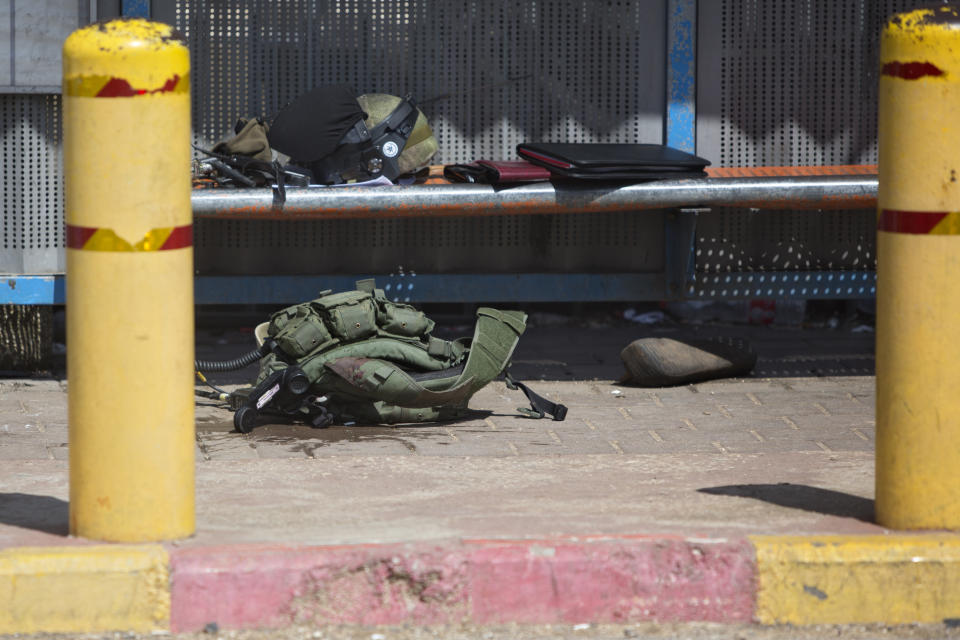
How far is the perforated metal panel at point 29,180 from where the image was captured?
23.4 ft

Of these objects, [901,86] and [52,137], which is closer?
[901,86]

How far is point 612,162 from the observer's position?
6785 millimetres

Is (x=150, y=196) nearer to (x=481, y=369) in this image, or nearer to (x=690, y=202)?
(x=481, y=369)

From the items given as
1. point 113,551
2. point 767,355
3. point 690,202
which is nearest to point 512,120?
point 690,202

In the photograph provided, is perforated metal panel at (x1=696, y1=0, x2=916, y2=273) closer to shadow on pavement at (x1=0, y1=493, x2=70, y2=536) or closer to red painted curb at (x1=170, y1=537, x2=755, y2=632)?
red painted curb at (x1=170, y1=537, x2=755, y2=632)

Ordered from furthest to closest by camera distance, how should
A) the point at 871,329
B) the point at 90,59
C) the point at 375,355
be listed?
1. the point at 871,329
2. the point at 375,355
3. the point at 90,59

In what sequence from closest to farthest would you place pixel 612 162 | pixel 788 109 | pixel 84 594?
pixel 84 594, pixel 612 162, pixel 788 109

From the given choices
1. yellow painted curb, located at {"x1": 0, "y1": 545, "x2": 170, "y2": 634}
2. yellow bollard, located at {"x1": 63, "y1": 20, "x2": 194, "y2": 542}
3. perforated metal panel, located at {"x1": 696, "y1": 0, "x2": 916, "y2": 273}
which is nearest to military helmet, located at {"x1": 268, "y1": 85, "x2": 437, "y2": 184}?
perforated metal panel, located at {"x1": 696, "y1": 0, "x2": 916, "y2": 273}

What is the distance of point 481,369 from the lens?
6105 millimetres

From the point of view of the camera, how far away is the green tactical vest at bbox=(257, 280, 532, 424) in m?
5.96

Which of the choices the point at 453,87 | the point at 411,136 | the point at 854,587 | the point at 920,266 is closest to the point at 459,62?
the point at 453,87

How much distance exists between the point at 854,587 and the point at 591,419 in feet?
8.39

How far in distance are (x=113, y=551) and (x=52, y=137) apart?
3.88 m

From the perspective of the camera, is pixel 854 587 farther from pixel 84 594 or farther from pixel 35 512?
pixel 35 512
